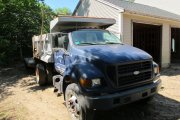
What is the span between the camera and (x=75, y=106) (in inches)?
214

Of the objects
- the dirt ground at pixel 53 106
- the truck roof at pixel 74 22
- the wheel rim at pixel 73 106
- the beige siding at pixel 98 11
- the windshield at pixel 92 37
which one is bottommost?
the dirt ground at pixel 53 106

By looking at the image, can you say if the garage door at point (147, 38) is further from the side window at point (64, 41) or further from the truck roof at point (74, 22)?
the side window at point (64, 41)

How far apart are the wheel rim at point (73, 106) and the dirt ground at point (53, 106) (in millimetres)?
411

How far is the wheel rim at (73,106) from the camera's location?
5383 millimetres

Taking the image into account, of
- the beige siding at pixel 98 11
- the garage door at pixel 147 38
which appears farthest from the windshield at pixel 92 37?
the garage door at pixel 147 38

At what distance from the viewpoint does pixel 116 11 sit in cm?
1258

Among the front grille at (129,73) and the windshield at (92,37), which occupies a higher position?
the windshield at (92,37)

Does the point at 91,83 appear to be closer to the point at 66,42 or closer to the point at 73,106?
the point at 73,106

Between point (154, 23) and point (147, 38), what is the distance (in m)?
3.96

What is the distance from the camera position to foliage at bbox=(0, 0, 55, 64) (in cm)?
1588

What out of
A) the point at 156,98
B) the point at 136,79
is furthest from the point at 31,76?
the point at 136,79

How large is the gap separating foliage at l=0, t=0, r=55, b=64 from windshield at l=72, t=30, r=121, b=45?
9453mm

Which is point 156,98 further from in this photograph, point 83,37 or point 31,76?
point 31,76

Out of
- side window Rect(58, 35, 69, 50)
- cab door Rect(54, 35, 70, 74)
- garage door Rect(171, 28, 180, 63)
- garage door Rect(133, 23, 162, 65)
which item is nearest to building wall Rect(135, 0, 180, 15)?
garage door Rect(171, 28, 180, 63)
